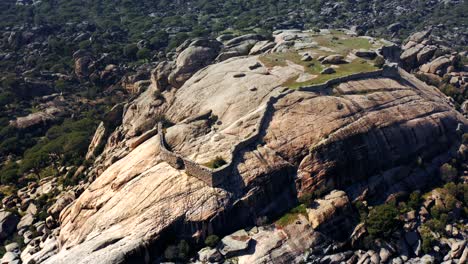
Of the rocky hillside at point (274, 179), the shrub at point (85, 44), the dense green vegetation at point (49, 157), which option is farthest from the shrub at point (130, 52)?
the rocky hillside at point (274, 179)

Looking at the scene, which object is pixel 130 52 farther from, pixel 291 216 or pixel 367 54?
pixel 291 216

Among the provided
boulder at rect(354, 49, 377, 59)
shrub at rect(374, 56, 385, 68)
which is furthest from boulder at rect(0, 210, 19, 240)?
boulder at rect(354, 49, 377, 59)

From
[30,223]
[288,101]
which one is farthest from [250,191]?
[30,223]

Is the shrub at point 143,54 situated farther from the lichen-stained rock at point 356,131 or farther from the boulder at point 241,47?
the lichen-stained rock at point 356,131

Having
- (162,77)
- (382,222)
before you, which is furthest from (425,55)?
(162,77)

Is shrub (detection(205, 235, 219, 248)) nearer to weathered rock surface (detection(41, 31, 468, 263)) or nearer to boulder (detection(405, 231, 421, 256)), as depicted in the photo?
weathered rock surface (detection(41, 31, 468, 263))

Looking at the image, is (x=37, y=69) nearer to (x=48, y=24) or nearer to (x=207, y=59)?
(x=48, y=24)
